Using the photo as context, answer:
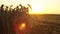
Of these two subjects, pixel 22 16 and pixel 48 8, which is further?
pixel 48 8

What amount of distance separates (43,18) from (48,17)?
0.19ft

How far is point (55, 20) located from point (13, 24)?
0.51m

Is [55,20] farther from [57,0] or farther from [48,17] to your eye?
[57,0]

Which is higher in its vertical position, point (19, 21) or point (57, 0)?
point (57, 0)

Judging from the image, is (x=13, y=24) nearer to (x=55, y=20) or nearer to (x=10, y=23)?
(x=10, y=23)

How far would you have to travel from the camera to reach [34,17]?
1.63m

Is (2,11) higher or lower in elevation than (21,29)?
higher

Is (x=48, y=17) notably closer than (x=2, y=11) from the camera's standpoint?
No

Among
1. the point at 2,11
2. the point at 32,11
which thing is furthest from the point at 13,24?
the point at 32,11

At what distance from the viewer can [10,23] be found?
4.34 ft

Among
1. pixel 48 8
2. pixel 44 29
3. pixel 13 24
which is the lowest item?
pixel 44 29

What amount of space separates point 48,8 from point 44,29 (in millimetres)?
251

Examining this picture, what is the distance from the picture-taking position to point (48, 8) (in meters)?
1.66

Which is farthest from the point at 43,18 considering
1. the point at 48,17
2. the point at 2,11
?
the point at 2,11
